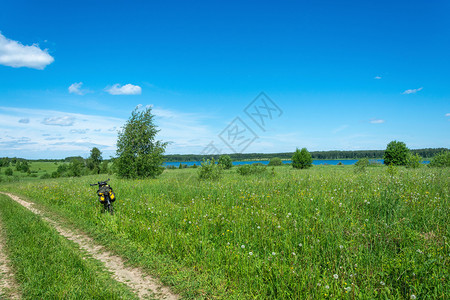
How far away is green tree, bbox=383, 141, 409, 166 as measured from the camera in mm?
56616

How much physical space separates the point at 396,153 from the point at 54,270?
231ft

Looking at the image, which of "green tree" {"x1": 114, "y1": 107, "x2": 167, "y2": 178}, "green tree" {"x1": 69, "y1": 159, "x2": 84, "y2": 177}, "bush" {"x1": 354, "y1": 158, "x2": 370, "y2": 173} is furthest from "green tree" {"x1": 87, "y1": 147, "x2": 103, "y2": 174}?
"bush" {"x1": 354, "y1": 158, "x2": 370, "y2": 173}

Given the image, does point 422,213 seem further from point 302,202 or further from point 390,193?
point 302,202

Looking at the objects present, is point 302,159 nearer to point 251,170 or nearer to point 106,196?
point 251,170

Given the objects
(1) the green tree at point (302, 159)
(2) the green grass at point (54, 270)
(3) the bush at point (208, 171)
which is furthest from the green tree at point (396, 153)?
(2) the green grass at point (54, 270)

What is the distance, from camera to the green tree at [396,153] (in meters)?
56.6

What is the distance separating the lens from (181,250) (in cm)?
530

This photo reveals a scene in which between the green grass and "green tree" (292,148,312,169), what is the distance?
57.8 m

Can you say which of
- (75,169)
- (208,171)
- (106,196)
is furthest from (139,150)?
(75,169)

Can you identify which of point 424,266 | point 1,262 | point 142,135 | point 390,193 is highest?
point 142,135

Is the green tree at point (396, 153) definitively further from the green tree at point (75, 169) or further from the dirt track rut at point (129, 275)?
the green tree at point (75, 169)

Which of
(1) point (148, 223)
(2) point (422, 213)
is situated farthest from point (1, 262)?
(2) point (422, 213)

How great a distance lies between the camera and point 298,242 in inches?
197

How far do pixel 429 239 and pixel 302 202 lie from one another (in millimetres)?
3146
